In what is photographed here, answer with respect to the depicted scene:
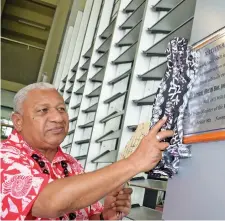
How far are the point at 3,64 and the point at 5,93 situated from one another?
0.72 meters

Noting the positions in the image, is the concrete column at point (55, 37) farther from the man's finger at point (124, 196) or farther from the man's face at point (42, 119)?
the man's finger at point (124, 196)

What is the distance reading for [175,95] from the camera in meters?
1.23

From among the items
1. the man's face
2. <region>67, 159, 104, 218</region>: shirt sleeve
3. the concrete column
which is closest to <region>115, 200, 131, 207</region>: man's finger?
<region>67, 159, 104, 218</region>: shirt sleeve

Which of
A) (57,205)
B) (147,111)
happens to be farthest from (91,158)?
(57,205)

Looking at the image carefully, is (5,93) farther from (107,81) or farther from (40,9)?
(107,81)

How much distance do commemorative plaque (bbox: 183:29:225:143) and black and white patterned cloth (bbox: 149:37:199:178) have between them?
30 mm

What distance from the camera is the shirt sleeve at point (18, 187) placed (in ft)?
4.43

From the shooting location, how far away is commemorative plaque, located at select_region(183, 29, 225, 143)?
44.0 inches

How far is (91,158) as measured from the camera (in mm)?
3176

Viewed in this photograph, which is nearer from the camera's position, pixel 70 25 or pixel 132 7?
pixel 132 7

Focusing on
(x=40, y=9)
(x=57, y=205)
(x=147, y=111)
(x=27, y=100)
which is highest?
(x=40, y=9)

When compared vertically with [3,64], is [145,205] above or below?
below

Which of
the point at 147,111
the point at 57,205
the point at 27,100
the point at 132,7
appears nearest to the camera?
the point at 57,205

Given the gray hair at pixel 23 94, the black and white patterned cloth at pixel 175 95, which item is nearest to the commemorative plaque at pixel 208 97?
the black and white patterned cloth at pixel 175 95
